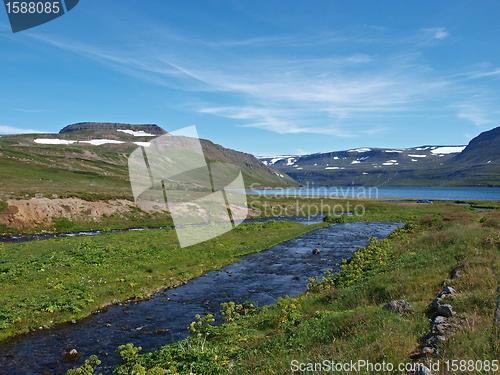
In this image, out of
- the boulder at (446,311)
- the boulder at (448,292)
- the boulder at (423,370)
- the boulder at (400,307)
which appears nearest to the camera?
the boulder at (423,370)

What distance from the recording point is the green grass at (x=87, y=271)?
16.8m

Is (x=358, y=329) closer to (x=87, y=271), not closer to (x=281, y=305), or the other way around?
(x=281, y=305)

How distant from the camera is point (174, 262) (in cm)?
2806

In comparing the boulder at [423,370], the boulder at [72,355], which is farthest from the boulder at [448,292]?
the boulder at [72,355]

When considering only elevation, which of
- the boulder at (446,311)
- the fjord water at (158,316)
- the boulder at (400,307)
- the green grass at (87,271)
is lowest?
the fjord water at (158,316)

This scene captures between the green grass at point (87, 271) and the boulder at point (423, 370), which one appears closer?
the boulder at point (423, 370)

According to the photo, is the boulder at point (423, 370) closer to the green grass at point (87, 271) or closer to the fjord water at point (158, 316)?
the fjord water at point (158, 316)

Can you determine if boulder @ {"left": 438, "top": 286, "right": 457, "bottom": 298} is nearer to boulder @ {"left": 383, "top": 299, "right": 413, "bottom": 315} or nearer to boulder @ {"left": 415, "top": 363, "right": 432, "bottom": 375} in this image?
boulder @ {"left": 383, "top": 299, "right": 413, "bottom": 315}

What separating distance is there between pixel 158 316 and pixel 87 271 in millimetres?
9654

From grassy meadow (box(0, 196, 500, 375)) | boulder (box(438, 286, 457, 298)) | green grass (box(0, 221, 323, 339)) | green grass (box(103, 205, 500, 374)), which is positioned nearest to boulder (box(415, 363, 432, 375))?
grassy meadow (box(0, 196, 500, 375))

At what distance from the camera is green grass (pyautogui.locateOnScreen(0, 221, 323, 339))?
1675 centimetres

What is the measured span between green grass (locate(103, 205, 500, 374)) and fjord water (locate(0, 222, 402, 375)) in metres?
2.48

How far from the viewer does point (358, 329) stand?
368 inches

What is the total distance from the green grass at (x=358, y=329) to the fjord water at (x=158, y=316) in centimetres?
248
